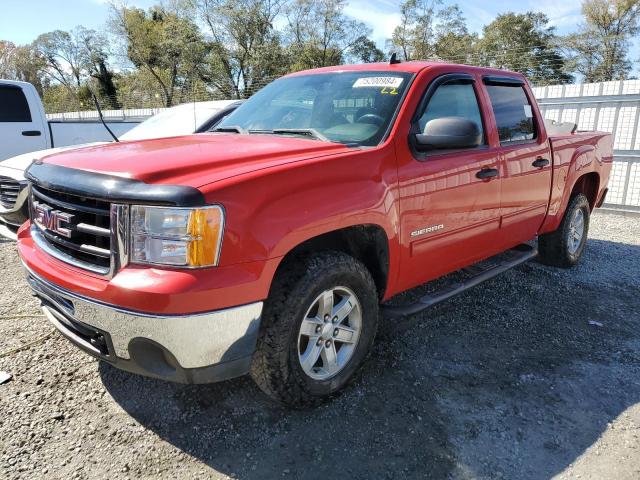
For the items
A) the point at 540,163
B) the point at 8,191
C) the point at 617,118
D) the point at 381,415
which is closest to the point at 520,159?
the point at 540,163

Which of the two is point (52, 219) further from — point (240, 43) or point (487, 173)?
point (240, 43)

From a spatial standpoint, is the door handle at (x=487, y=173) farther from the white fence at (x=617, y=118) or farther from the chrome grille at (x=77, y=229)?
the white fence at (x=617, y=118)

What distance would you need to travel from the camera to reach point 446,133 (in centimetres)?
288

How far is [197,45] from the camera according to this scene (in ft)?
139

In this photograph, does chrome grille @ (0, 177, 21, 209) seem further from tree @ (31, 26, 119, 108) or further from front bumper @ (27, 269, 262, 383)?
tree @ (31, 26, 119, 108)

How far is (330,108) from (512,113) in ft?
5.76

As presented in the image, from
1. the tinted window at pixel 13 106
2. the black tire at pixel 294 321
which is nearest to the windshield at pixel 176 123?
the tinted window at pixel 13 106

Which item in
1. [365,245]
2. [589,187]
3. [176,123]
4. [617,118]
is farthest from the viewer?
[617,118]

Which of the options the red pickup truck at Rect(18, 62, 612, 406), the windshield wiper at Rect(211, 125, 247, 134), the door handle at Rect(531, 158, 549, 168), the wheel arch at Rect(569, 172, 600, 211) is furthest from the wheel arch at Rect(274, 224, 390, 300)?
the wheel arch at Rect(569, 172, 600, 211)

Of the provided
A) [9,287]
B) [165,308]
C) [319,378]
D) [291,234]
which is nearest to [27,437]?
[165,308]

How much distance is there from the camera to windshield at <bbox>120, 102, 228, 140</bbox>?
616cm

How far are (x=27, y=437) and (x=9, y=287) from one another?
2.51 metres

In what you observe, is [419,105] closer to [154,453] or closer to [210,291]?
[210,291]

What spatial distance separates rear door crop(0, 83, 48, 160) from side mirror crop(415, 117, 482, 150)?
7046mm
